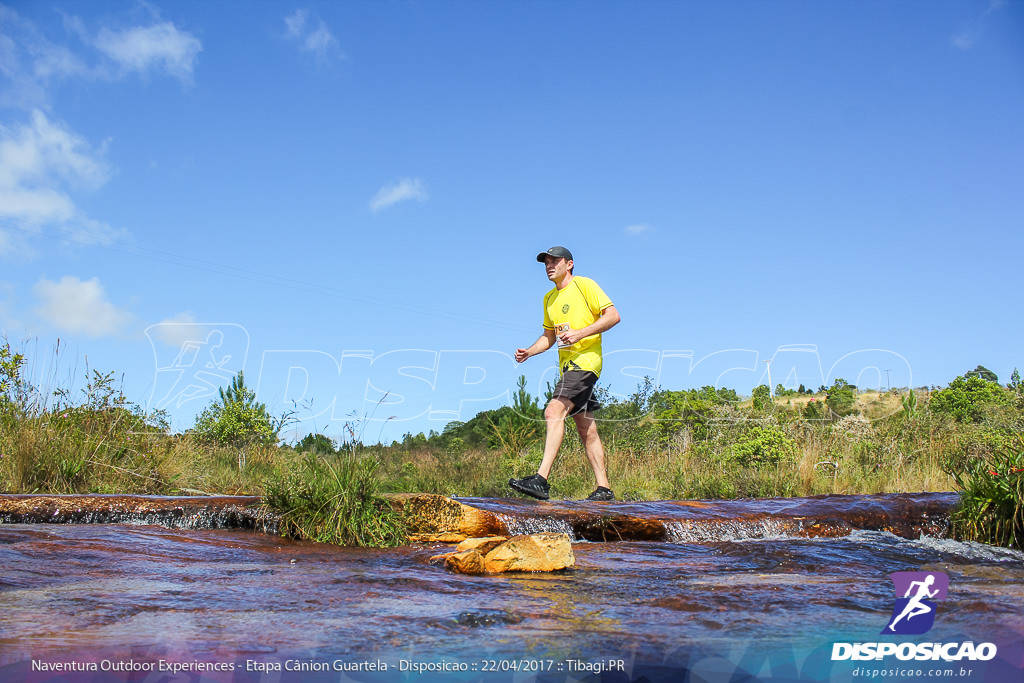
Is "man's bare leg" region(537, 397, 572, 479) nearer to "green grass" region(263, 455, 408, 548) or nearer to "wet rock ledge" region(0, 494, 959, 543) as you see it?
"wet rock ledge" region(0, 494, 959, 543)

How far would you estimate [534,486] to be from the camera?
6094 mm

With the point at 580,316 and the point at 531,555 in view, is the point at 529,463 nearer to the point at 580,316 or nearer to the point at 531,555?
the point at 580,316

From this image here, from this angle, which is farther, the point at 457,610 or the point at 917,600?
the point at 917,600

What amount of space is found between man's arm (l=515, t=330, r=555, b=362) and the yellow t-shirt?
0.50 ft

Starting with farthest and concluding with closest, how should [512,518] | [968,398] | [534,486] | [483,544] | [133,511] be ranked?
1. [968,398]
2. [534,486]
3. [133,511]
4. [512,518]
5. [483,544]

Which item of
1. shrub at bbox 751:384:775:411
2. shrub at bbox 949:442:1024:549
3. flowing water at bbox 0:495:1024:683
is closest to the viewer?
flowing water at bbox 0:495:1024:683

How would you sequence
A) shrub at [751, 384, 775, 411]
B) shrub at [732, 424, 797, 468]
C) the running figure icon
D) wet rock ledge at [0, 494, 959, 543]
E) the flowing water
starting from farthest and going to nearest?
shrub at [751, 384, 775, 411], shrub at [732, 424, 797, 468], wet rock ledge at [0, 494, 959, 543], the running figure icon, the flowing water

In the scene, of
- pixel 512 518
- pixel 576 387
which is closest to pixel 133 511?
pixel 512 518

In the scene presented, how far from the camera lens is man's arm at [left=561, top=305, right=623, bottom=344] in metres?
6.19

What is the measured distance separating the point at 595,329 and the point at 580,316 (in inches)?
10.9

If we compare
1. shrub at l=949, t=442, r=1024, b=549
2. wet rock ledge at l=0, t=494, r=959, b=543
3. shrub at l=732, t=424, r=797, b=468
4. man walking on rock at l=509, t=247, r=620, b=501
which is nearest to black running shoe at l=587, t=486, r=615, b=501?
man walking on rock at l=509, t=247, r=620, b=501

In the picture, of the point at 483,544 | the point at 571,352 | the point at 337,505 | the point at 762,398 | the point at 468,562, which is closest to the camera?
the point at 468,562

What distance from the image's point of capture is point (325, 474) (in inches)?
188

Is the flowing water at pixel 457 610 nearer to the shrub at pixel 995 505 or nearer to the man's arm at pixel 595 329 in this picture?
the shrub at pixel 995 505
